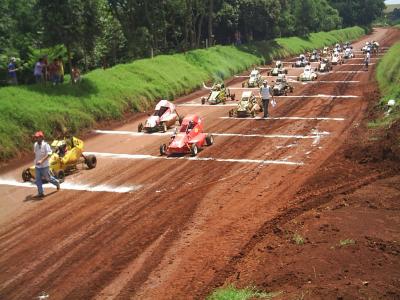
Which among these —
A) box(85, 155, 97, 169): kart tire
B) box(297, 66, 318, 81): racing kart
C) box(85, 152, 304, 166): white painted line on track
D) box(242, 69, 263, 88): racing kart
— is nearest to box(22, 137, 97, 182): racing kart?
box(85, 155, 97, 169): kart tire

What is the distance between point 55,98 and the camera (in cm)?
2516

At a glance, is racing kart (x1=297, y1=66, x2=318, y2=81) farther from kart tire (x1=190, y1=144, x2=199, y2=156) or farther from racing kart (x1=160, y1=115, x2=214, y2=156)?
kart tire (x1=190, y1=144, x2=199, y2=156)

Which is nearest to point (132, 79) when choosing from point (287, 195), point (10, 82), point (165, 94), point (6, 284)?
point (165, 94)

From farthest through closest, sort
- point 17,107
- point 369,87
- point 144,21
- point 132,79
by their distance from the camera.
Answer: point 144,21, point 369,87, point 132,79, point 17,107

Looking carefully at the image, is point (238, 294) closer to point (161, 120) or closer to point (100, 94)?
point (161, 120)

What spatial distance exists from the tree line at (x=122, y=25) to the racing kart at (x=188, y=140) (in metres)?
9.58

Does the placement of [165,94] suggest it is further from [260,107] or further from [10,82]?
[10,82]

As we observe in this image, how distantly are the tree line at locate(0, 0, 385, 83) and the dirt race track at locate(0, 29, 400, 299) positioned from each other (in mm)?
8720

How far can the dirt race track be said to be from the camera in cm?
920

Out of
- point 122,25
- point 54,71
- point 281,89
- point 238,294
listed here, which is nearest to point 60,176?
point 238,294

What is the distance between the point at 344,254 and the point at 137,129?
1770 centimetres

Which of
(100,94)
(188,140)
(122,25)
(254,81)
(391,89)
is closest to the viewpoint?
(188,140)

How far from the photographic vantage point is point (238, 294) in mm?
8367

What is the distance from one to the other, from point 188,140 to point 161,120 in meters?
4.79
